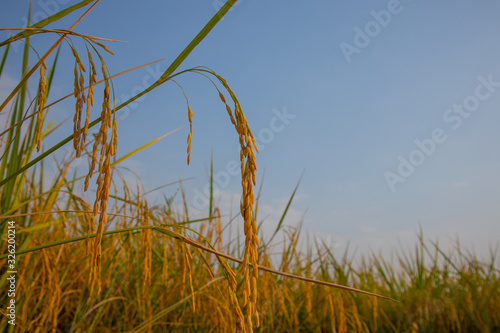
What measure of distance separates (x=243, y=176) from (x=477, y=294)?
122 inches

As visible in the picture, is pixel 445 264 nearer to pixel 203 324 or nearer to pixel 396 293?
pixel 396 293

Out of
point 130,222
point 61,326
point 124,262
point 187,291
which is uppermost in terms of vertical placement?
point 130,222

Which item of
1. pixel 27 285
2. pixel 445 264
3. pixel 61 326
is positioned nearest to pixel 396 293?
pixel 445 264

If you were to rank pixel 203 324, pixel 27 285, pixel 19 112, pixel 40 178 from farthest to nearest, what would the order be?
1. pixel 40 178
2. pixel 203 324
3. pixel 27 285
4. pixel 19 112

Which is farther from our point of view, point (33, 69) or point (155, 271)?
point (155, 271)

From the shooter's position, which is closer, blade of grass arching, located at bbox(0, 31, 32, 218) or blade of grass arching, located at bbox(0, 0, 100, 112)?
blade of grass arching, located at bbox(0, 0, 100, 112)

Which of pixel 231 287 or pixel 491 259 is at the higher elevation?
pixel 491 259

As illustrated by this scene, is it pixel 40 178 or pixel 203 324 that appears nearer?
pixel 203 324

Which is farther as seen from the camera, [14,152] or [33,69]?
[14,152]

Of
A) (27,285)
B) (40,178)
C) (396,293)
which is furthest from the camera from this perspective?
(396,293)

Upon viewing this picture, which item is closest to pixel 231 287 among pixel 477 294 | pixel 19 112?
pixel 19 112

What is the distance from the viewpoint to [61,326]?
230cm

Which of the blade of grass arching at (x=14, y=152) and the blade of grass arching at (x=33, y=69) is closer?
the blade of grass arching at (x=33, y=69)

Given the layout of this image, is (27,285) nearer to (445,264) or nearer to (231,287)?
(231,287)
